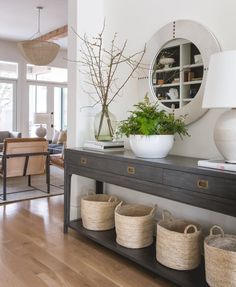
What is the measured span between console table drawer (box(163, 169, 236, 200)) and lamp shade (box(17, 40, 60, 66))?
355 centimetres

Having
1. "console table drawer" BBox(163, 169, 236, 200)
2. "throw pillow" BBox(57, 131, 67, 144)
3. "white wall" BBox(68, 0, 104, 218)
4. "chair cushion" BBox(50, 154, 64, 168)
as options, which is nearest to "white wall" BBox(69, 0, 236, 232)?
"white wall" BBox(68, 0, 104, 218)

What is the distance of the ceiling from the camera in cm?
534

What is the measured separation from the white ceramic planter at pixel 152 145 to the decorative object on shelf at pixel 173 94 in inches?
16.5

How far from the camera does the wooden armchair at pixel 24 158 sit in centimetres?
441

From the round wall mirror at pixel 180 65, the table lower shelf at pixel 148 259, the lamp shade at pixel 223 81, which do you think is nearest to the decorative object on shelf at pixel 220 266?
the table lower shelf at pixel 148 259

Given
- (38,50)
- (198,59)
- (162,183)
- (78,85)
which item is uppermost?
(38,50)

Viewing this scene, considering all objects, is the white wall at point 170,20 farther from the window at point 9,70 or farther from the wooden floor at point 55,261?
the window at point 9,70

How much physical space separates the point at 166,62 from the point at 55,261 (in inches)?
71.7

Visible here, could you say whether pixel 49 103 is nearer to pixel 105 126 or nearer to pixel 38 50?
pixel 38 50

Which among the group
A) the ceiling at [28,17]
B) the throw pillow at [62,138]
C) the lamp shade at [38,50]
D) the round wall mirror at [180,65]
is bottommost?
the throw pillow at [62,138]

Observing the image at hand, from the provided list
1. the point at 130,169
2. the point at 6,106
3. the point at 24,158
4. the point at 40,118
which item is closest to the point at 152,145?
the point at 130,169

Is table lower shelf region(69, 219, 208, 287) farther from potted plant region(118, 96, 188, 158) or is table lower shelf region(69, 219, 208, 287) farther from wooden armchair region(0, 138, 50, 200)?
wooden armchair region(0, 138, 50, 200)

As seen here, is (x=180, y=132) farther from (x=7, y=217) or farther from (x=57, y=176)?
(x=57, y=176)

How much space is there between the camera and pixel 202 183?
71.4 inches
